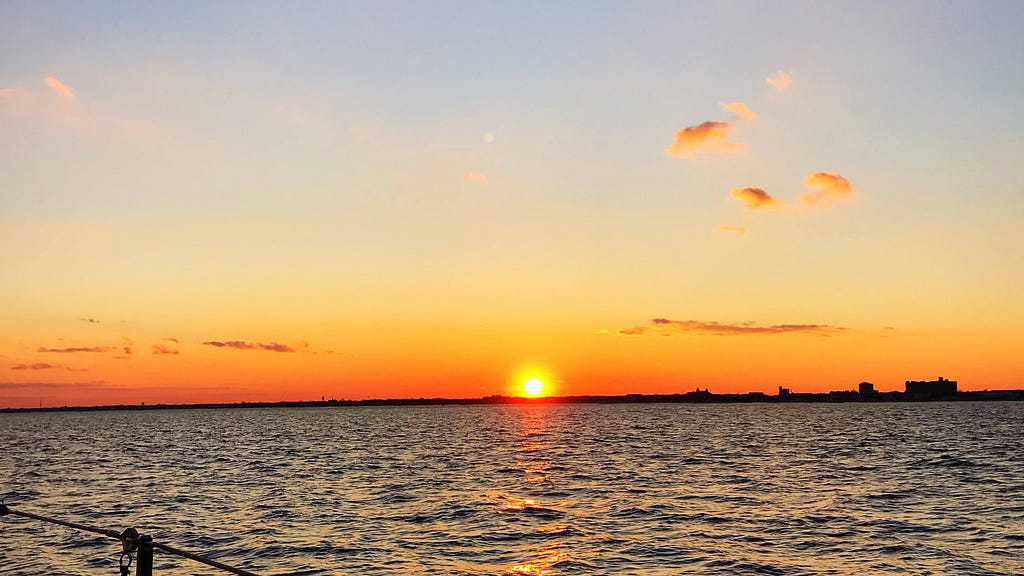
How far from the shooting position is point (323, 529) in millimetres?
37781

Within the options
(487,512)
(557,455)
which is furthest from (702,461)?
(487,512)

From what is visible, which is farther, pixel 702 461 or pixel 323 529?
pixel 702 461

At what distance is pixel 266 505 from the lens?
45594 mm

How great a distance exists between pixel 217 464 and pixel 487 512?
136 ft

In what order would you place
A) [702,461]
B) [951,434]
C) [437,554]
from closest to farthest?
[437,554] < [702,461] < [951,434]

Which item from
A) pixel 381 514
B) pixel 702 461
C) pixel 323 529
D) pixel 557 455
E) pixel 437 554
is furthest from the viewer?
pixel 557 455

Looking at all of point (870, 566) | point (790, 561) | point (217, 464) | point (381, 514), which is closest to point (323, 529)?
point (381, 514)

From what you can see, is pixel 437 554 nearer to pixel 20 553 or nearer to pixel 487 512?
pixel 487 512

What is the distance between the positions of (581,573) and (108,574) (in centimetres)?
1619

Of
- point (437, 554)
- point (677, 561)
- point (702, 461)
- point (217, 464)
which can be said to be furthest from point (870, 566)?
point (217, 464)

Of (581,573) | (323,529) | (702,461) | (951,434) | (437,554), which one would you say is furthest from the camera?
(951,434)

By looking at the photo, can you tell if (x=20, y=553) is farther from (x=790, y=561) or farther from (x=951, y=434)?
(x=951, y=434)

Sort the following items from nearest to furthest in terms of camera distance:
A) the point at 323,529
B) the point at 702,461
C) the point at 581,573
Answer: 1. the point at 581,573
2. the point at 323,529
3. the point at 702,461

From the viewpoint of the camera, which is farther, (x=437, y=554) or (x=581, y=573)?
(x=437, y=554)
